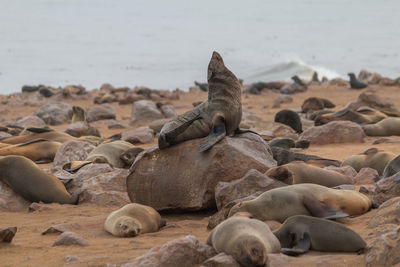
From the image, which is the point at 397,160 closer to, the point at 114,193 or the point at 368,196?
the point at 368,196

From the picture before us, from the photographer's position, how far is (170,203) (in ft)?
16.4

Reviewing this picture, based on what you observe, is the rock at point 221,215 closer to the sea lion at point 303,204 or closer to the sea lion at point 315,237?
the sea lion at point 303,204

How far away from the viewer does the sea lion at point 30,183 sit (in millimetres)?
5637

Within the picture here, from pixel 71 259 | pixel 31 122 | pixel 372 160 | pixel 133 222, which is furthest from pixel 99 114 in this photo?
pixel 71 259

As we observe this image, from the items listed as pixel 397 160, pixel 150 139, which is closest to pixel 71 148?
pixel 150 139

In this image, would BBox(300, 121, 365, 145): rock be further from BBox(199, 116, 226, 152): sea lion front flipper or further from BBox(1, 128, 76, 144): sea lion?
BBox(199, 116, 226, 152): sea lion front flipper

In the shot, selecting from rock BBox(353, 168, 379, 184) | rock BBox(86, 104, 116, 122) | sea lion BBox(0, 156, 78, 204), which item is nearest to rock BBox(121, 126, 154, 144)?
rock BBox(86, 104, 116, 122)

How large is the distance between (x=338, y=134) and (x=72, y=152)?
147 inches

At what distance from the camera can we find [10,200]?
5.59m

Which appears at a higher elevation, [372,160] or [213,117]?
[213,117]

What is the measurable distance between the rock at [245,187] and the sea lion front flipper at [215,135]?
1.35 feet

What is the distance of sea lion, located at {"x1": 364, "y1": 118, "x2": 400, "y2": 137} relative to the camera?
367 inches

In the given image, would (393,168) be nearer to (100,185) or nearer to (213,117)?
(213,117)

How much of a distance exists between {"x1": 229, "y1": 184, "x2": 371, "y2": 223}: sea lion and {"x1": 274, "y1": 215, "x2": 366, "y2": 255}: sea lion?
50cm
